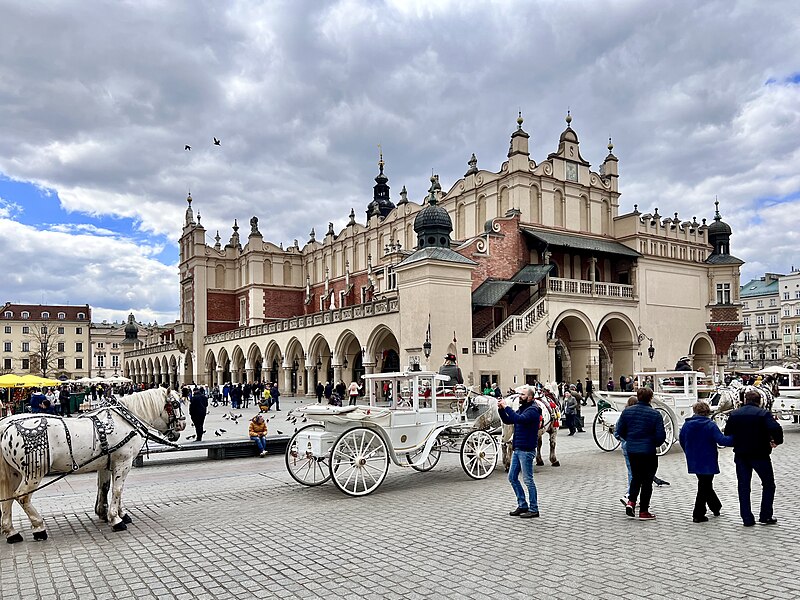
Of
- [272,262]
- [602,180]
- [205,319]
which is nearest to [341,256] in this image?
[272,262]

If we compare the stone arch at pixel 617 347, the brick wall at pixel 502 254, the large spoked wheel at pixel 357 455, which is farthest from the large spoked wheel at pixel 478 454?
the stone arch at pixel 617 347

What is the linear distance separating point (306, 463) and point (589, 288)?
90.2 feet

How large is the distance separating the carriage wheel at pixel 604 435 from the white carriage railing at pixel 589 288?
18.9 metres

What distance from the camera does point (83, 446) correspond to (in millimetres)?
7984

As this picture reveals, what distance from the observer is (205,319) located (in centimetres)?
5800

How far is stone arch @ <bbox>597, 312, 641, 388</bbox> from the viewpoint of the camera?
3769 centimetres

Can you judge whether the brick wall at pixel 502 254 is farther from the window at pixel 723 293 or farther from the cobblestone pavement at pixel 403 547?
the cobblestone pavement at pixel 403 547

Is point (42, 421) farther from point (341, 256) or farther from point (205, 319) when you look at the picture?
point (205, 319)

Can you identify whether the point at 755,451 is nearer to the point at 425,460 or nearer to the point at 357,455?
the point at 425,460

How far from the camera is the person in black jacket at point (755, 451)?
7.71m

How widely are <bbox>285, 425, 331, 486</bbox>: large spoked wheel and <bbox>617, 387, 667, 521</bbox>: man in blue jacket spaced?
4.38 meters

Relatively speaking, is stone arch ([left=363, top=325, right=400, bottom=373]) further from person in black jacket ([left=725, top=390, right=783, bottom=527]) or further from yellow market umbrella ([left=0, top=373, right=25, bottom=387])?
person in black jacket ([left=725, top=390, right=783, bottom=527])

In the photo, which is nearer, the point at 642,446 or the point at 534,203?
the point at 642,446

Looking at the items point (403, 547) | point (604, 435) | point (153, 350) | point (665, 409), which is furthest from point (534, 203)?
point (153, 350)
